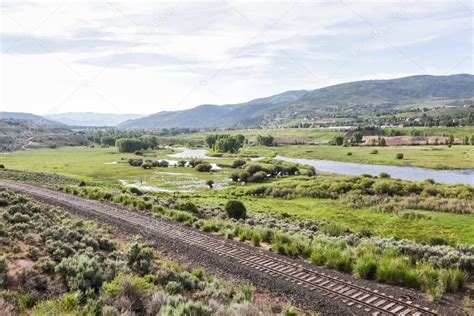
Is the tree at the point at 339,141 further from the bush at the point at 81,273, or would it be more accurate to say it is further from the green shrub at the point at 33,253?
the bush at the point at 81,273

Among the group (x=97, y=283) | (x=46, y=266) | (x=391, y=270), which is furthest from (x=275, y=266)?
(x=46, y=266)

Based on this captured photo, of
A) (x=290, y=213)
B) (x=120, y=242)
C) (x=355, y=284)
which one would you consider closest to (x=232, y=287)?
(x=355, y=284)

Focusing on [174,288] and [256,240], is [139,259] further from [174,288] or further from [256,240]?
[256,240]

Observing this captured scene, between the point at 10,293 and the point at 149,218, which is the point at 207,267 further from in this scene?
the point at 149,218

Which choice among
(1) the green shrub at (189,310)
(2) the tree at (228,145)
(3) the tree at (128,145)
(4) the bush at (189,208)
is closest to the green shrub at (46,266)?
(1) the green shrub at (189,310)

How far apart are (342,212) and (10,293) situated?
43.0 metres

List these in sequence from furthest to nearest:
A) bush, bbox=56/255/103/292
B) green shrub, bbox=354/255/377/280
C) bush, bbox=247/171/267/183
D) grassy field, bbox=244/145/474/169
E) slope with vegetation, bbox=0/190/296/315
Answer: grassy field, bbox=244/145/474/169 < bush, bbox=247/171/267/183 < green shrub, bbox=354/255/377/280 < bush, bbox=56/255/103/292 < slope with vegetation, bbox=0/190/296/315

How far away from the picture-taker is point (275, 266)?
60.8ft

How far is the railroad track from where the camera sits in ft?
45.2

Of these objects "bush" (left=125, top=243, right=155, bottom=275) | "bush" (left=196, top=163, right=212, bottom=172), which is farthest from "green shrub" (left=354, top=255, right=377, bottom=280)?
"bush" (left=196, top=163, right=212, bottom=172)

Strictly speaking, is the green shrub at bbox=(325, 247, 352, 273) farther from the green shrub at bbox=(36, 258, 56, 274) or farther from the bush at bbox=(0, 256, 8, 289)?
the bush at bbox=(0, 256, 8, 289)

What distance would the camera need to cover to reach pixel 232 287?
15.2 metres

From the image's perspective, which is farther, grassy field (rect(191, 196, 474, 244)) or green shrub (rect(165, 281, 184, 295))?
grassy field (rect(191, 196, 474, 244))

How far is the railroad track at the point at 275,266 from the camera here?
1379 centimetres
